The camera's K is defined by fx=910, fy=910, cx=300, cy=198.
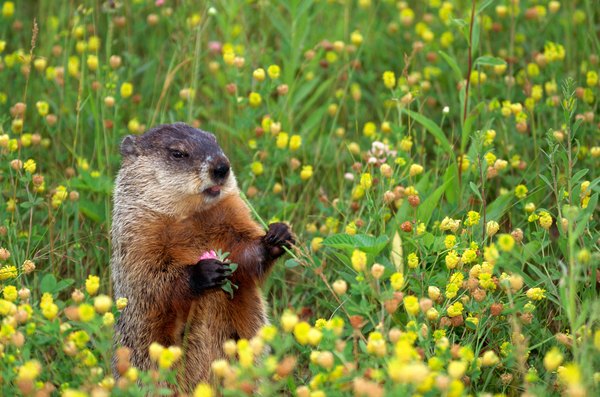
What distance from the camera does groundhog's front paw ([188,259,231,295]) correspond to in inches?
183

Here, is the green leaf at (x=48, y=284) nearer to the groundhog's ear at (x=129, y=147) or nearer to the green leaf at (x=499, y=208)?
the groundhog's ear at (x=129, y=147)

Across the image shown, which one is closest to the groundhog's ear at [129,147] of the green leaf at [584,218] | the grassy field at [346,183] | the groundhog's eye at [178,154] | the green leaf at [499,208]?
the groundhog's eye at [178,154]

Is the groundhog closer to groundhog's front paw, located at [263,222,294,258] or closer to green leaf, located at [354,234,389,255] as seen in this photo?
groundhog's front paw, located at [263,222,294,258]

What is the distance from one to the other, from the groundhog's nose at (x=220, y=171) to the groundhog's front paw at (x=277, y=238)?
40 cm

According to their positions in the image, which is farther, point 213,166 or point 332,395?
point 213,166

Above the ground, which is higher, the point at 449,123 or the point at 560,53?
the point at 560,53

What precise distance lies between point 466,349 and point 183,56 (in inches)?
152

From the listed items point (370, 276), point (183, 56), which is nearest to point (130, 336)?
point (370, 276)

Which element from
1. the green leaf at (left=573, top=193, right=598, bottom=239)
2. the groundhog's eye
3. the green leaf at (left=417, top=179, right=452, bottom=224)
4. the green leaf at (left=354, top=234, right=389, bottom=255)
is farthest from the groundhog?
the green leaf at (left=573, top=193, right=598, bottom=239)

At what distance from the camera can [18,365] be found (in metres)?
4.01

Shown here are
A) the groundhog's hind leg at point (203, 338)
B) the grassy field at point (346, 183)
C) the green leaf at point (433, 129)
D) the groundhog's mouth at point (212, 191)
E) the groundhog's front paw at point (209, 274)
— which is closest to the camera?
the grassy field at point (346, 183)

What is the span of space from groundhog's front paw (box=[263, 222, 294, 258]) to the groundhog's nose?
0.40 m

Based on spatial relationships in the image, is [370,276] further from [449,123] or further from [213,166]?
[449,123]

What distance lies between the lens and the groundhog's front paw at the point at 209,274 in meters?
4.65
